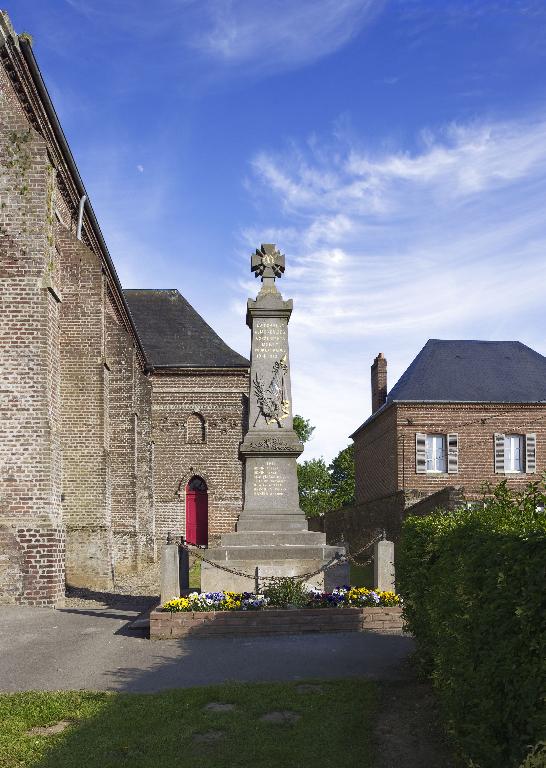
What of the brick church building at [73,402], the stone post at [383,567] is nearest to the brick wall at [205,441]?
the brick church building at [73,402]

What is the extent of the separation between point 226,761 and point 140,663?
137 inches

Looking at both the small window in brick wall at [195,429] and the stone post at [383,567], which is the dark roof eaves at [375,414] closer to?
the small window in brick wall at [195,429]

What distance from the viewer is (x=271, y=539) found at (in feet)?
42.2

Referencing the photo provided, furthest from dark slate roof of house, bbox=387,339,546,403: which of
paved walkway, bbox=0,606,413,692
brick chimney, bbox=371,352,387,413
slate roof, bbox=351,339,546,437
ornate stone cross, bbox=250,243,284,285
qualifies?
paved walkway, bbox=0,606,413,692

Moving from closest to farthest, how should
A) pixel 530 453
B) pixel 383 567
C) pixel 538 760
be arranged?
pixel 538 760 → pixel 383 567 → pixel 530 453

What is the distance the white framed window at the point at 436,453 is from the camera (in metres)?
29.7

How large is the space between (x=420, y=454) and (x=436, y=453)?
652 millimetres

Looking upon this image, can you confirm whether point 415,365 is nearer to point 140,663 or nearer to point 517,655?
point 140,663

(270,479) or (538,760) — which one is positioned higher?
(270,479)

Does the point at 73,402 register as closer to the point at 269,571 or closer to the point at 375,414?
the point at 269,571

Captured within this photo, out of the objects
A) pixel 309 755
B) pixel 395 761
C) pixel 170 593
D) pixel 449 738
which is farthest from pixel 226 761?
pixel 170 593

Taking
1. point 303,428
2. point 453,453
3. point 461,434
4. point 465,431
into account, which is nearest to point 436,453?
point 453,453

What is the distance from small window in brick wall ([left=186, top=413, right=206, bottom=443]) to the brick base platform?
66.3 ft

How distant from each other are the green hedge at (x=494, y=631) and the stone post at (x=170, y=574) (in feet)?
19.2
